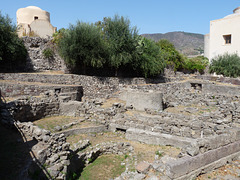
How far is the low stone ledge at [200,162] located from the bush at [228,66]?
85.7 ft

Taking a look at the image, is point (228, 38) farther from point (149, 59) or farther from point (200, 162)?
point (200, 162)

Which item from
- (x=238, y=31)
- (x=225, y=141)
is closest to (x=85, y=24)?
(x=225, y=141)

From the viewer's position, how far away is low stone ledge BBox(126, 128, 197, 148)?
8.72 metres

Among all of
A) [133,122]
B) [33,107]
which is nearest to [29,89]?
[33,107]

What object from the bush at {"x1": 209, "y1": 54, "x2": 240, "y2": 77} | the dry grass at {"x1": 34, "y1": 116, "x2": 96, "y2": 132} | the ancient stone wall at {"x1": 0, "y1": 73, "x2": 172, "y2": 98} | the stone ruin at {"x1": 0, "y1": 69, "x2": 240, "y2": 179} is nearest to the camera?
the stone ruin at {"x1": 0, "y1": 69, "x2": 240, "y2": 179}

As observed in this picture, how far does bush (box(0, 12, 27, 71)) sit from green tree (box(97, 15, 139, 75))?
28.7 ft

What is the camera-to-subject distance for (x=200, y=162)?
20.2 feet

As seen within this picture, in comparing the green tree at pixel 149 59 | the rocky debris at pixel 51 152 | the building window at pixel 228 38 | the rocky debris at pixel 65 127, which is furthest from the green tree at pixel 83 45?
the building window at pixel 228 38

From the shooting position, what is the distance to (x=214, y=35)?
36469 mm

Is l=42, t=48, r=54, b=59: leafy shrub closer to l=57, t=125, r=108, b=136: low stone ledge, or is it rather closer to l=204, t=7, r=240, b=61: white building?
l=57, t=125, r=108, b=136: low stone ledge

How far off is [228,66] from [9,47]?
2939 cm

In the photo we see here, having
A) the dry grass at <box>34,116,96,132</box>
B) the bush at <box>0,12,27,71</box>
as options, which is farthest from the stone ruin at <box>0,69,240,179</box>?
the bush at <box>0,12,27,71</box>

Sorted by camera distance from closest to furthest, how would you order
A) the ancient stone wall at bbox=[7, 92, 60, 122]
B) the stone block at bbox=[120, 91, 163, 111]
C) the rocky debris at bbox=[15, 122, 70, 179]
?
the rocky debris at bbox=[15, 122, 70, 179] → the ancient stone wall at bbox=[7, 92, 60, 122] → the stone block at bbox=[120, 91, 163, 111]

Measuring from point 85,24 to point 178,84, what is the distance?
41.6 feet
